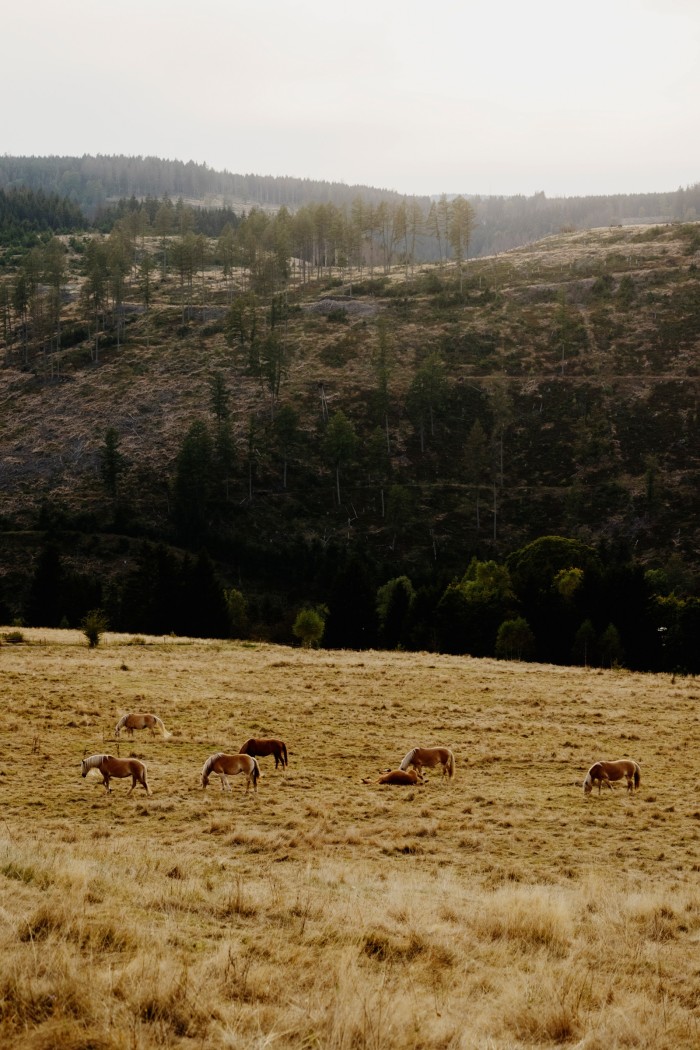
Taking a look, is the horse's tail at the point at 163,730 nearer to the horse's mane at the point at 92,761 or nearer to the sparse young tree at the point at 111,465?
the horse's mane at the point at 92,761

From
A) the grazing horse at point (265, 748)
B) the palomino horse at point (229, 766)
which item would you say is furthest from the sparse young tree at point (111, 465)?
the palomino horse at point (229, 766)

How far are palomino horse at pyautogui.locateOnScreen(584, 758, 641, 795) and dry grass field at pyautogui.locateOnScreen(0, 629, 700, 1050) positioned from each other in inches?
16.3

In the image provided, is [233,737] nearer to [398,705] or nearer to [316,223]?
[398,705]

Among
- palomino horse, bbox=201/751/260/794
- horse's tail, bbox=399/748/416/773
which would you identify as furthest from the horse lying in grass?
palomino horse, bbox=201/751/260/794

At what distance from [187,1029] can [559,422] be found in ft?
412

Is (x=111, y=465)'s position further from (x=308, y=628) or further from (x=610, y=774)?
(x=610, y=774)

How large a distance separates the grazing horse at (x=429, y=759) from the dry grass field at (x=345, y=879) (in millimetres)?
891

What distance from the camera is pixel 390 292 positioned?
547 ft

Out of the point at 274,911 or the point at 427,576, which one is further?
the point at 427,576

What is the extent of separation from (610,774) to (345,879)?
35.6 ft

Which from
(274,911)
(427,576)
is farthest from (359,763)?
(427,576)

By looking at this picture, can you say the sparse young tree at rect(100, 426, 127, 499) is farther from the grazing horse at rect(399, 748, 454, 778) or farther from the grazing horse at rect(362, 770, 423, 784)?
the grazing horse at rect(362, 770, 423, 784)

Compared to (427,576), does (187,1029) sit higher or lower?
higher

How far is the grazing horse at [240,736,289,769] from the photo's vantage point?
859 inches
